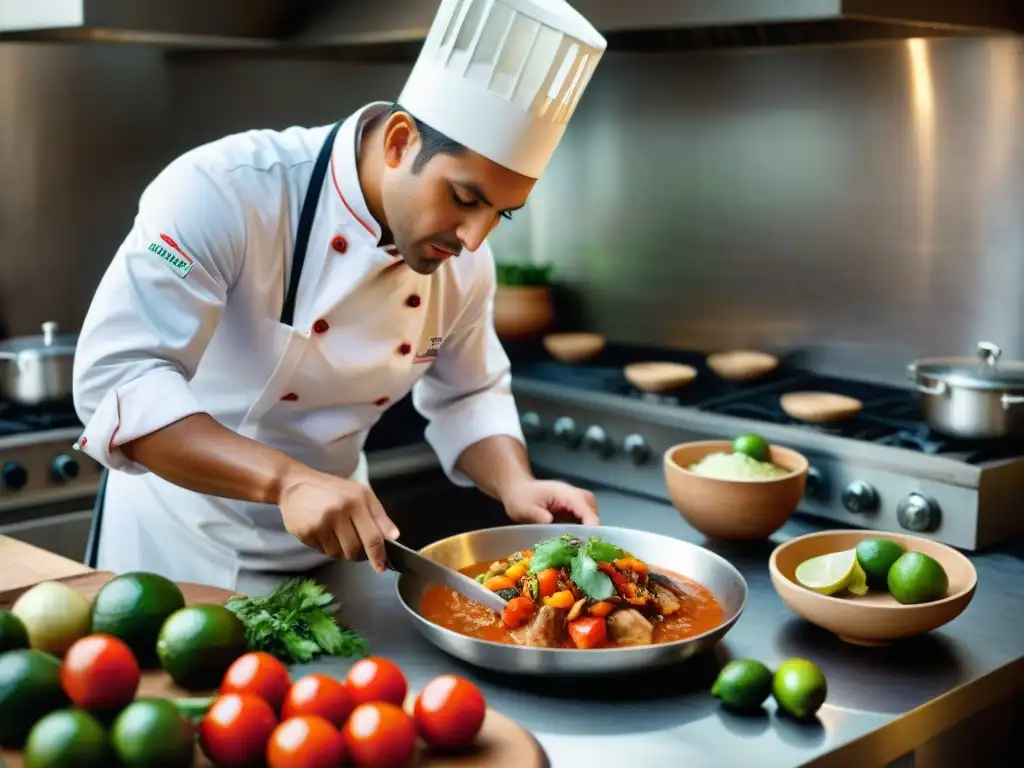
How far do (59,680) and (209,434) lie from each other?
0.48m

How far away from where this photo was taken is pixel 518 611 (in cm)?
158

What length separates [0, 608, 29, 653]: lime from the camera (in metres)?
1.39

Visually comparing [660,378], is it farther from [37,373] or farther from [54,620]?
[54,620]

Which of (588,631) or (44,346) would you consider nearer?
(588,631)

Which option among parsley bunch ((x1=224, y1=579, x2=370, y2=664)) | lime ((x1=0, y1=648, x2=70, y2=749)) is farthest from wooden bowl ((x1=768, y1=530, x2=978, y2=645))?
lime ((x1=0, y1=648, x2=70, y2=749))

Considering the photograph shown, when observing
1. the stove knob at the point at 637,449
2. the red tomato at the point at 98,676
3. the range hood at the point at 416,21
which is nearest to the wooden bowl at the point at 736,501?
the stove knob at the point at 637,449

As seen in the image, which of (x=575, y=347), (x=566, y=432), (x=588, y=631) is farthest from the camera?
(x=575, y=347)

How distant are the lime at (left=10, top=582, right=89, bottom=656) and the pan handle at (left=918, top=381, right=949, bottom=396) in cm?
158

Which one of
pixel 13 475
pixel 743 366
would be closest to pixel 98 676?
pixel 13 475

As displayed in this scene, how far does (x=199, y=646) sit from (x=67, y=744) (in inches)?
10.0

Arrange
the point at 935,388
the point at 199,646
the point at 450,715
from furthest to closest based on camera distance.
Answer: the point at 935,388
the point at 199,646
the point at 450,715

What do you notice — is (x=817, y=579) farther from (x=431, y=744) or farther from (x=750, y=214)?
(x=750, y=214)

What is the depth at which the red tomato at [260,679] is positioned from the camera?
4.18 feet

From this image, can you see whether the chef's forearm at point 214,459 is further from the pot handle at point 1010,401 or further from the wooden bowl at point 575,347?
the wooden bowl at point 575,347
